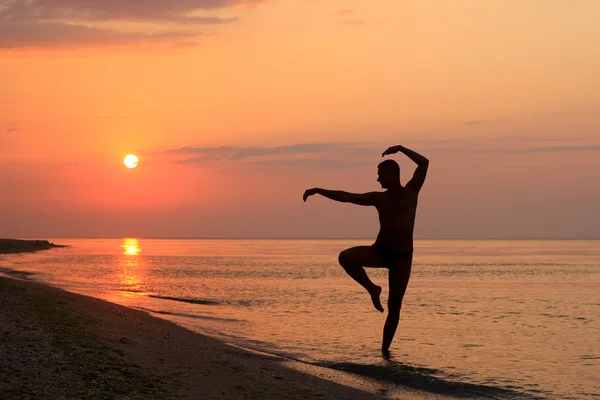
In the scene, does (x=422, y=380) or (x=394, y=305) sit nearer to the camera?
(x=422, y=380)

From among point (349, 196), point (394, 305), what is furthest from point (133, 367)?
point (394, 305)

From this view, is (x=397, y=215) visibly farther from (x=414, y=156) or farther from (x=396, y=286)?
(x=396, y=286)

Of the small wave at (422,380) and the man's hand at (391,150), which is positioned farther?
the small wave at (422,380)

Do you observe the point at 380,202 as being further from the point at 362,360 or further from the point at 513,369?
the point at 513,369

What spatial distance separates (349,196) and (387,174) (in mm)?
858

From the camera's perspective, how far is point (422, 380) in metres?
12.3

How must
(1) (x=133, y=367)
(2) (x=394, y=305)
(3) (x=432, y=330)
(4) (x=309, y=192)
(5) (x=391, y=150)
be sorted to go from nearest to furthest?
(1) (x=133, y=367), (4) (x=309, y=192), (5) (x=391, y=150), (2) (x=394, y=305), (3) (x=432, y=330)

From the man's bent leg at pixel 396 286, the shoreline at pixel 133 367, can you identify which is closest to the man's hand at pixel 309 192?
the man's bent leg at pixel 396 286

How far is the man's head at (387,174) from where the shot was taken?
1216 cm

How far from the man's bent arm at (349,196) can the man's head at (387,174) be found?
26cm

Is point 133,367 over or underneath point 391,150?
underneath

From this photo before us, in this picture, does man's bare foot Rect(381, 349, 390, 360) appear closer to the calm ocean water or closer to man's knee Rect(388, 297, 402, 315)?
the calm ocean water

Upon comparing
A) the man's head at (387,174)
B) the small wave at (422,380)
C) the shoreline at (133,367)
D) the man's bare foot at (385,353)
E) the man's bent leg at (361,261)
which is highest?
the man's head at (387,174)

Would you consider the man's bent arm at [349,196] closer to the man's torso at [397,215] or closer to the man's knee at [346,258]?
the man's torso at [397,215]
